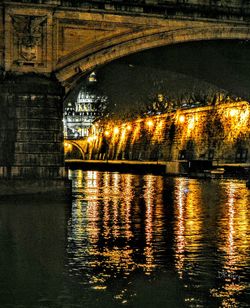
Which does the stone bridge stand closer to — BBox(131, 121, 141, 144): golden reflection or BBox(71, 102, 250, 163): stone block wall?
BBox(71, 102, 250, 163): stone block wall

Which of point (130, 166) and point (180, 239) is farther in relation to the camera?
point (130, 166)

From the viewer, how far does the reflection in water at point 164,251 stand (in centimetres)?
937

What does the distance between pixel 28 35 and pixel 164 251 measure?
16377mm

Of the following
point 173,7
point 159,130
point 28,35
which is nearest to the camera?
point 28,35

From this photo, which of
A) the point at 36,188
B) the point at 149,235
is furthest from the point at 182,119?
the point at 149,235

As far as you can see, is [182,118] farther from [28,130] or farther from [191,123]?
[28,130]

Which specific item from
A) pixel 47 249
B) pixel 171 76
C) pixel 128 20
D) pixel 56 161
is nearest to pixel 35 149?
pixel 56 161

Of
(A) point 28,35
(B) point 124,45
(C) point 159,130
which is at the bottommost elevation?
(C) point 159,130

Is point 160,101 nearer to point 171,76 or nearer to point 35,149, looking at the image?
point 171,76

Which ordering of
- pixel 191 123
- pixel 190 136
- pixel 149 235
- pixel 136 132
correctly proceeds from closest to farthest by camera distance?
pixel 149 235 → pixel 190 136 → pixel 191 123 → pixel 136 132

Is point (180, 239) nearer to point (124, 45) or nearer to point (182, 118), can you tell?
point (124, 45)

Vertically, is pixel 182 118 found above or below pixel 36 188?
above

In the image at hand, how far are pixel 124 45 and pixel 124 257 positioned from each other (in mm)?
17266

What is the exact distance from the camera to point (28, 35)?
27234 millimetres
